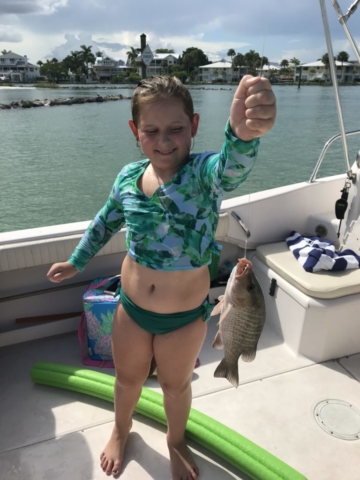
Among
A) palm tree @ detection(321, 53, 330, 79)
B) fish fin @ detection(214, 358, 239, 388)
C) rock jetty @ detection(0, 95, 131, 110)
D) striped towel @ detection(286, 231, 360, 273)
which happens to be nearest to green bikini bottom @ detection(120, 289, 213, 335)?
fish fin @ detection(214, 358, 239, 388)

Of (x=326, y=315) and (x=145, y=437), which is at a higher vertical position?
(x=326, y=315)

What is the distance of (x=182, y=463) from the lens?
5.83 ft

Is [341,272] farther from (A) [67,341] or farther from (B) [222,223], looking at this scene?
(A) [67,341]

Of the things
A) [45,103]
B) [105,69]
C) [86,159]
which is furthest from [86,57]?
[86,159]

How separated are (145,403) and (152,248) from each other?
1.04 metres

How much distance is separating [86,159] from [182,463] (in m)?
11.3

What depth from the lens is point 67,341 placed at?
279 centimetres

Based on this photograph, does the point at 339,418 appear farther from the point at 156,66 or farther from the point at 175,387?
the point at 156,66

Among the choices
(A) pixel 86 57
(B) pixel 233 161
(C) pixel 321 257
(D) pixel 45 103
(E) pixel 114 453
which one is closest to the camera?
(B) pixel 233 161

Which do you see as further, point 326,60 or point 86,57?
point 86,57

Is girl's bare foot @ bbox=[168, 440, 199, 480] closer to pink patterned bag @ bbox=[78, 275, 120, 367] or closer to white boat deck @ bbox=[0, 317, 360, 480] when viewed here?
white boat deck @ bbox=[0, 317, 360, 480]

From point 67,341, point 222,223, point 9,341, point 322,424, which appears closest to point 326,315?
point 322,424

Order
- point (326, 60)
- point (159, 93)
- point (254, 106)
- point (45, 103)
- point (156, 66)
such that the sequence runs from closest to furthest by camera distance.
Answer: point (254, 106)
point (159, 93)
point (156, 66)
point (326, 60)
point (45, 103)

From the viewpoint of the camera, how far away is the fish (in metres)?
1.31
